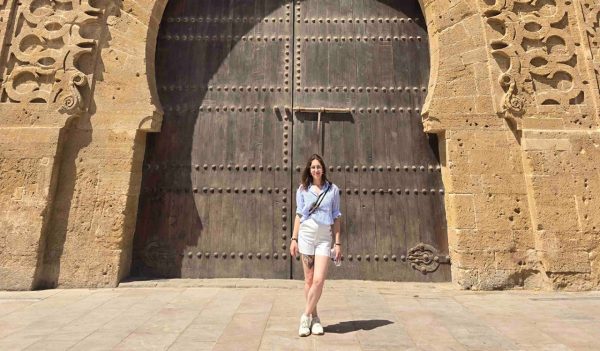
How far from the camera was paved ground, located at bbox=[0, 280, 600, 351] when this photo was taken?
225 cm

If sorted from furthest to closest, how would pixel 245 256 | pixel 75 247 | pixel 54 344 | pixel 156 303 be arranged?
pixel 245 256
pixel 75 247
pixel 156 303
pixel 54 344

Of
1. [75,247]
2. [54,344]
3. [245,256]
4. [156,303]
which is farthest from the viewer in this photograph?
[245,256]

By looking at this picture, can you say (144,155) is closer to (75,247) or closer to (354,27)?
(75,247)

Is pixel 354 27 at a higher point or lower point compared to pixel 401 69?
higher

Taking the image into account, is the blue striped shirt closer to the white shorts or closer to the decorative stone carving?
the white shorts

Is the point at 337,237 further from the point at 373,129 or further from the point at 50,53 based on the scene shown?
the point at 50,53

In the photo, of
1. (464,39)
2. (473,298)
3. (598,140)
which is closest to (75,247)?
(473,298)

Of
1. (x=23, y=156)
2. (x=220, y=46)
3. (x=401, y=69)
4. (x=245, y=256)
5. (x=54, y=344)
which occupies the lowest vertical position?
(x=54, y=344)

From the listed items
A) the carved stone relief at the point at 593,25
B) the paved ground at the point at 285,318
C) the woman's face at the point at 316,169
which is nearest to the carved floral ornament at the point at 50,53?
the paved ground at the point at 285,318

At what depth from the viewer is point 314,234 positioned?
2516 mm

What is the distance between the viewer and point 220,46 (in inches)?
183

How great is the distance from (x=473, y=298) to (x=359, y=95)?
2.58 metres

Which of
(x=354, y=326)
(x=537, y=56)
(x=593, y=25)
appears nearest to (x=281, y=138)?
(x=354, y=326)

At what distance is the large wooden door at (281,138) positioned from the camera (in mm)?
4102
